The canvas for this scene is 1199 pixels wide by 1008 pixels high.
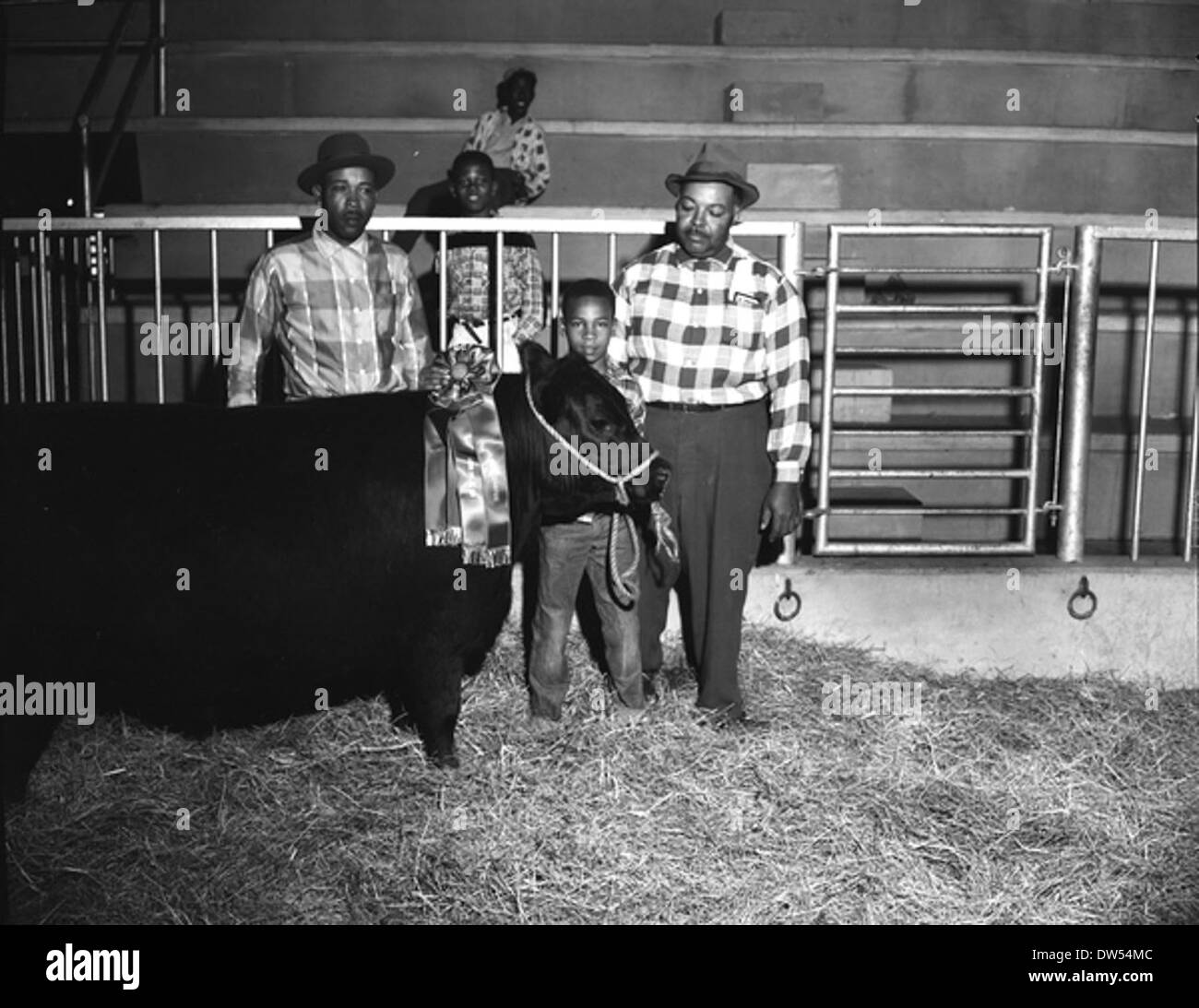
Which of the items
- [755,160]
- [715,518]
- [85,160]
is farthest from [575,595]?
[755,160]

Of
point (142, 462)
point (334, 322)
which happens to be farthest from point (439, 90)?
point (142, 462)

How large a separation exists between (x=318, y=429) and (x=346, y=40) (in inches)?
292

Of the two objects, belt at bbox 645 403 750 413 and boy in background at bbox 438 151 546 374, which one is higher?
boy in background at bbox 438 151 546 374

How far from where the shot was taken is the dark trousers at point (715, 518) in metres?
4.96

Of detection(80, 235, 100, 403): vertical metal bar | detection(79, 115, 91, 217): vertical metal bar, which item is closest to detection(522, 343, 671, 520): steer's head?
detection(80, 235, 100, 403): vertical metal bar

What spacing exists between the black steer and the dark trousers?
54cm

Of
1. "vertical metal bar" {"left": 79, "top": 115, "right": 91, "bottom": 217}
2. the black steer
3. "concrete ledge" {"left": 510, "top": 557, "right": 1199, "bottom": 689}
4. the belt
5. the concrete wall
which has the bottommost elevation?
"concrete ledge" {"left": 510, "top": 557, "right": 1199, "bottom": 689}

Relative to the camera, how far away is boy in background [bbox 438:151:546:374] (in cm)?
649

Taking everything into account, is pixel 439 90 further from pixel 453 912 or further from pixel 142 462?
pixel 453 912

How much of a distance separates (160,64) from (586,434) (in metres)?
7.56

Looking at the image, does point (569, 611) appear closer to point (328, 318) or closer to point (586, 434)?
point (586, 434)

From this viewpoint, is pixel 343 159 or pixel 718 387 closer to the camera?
pixel 343 159

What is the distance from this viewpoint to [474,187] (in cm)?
702

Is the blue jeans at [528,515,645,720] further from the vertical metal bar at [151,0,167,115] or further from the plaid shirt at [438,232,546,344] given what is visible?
the vertical metal bar at [151,0,167,115]
